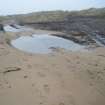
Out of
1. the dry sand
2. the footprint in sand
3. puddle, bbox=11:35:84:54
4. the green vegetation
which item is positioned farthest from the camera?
the green vegetation

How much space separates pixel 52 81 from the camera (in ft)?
21.4

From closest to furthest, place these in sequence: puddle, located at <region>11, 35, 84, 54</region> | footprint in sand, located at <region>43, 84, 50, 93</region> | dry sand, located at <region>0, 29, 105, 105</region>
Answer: dry sand, located at <region>0, 29, 105, 105</region> → footprint in sand, located at <region>43, 84, 50, 93</region> → puddle, located at <region>11, 35, 84, 54</region>

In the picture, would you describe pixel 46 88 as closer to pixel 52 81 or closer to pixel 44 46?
pixel 52 81

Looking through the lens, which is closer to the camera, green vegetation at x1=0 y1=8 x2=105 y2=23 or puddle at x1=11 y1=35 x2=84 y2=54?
puddle at x1=11 y1=35 x2=84 y2=54

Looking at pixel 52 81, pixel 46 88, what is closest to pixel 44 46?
pixel 52 81

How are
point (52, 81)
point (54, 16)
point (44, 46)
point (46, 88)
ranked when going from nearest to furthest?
point (46, 88), point (52, 81), point (44, 46), point (54, 16)

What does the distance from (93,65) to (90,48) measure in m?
4.12

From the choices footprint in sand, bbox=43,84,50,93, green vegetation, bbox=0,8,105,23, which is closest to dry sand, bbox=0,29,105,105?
footprint in sand, bbox=43,84,50,93

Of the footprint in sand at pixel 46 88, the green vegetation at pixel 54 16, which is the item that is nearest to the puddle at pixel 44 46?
the footprint in sand at pixel 46 88

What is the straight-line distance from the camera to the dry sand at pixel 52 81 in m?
5.44

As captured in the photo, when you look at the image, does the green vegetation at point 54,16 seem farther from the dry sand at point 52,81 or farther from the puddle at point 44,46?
the dry sand at point 52,81

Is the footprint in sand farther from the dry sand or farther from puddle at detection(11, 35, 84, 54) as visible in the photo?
puddle at detection(11, 35, 84, 54)

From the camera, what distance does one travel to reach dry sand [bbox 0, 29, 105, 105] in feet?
17.9

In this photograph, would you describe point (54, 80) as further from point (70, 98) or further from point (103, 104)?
point (103, 104)
